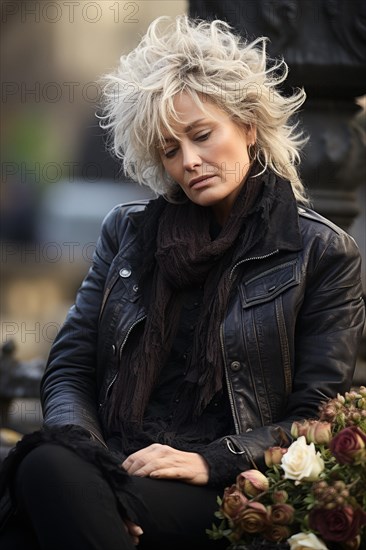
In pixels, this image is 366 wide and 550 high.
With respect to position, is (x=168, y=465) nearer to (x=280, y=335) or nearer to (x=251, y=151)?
(x=280, y=335)

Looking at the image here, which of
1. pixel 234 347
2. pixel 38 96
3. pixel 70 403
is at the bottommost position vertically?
pixel 38 96

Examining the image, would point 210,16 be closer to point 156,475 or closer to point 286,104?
point 286,104

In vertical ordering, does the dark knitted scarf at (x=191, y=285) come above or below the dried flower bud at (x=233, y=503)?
above

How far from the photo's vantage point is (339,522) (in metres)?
3.05

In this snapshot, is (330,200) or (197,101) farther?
(330,200)

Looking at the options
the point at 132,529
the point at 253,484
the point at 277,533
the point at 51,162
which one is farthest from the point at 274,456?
the point at 51,162

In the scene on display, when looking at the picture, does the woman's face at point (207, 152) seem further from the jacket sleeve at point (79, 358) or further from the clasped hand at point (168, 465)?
the clasped hand at point (168, 465)

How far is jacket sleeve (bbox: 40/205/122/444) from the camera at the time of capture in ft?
12.7

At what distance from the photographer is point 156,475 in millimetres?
3400

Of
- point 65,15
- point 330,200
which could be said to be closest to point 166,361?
point 330,200

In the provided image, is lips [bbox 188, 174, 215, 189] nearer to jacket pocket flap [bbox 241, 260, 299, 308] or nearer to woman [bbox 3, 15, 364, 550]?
woman [bbox 3, 15, 364, 550]

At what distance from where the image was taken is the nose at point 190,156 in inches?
150

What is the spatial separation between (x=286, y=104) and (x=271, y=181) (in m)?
0.56

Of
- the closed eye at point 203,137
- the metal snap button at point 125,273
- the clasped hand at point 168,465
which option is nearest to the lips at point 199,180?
the closed eye at point 203,137
